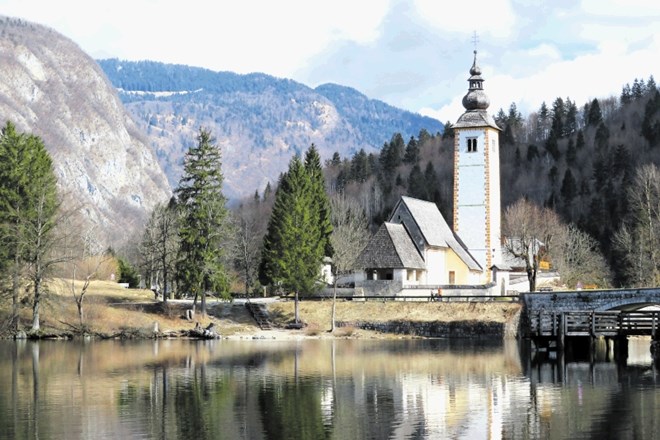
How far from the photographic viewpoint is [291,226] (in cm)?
7344

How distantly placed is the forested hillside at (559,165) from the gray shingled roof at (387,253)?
33.1 meters

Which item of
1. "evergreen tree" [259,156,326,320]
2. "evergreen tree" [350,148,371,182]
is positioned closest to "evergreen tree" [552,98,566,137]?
"evergreen tree" [350,148,371,182]

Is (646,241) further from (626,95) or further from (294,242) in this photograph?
(626,95)

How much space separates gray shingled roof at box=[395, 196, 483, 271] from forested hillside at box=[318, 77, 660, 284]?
25.0 meters

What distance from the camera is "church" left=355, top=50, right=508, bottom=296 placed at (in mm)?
80062

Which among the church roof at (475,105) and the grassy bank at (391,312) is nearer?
the grassy bank at (391,312)

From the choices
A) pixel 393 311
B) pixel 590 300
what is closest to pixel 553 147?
pixel 393 311

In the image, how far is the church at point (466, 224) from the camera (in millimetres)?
A: 80062

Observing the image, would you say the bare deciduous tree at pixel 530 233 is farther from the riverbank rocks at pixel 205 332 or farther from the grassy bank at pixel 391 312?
the riverbank rocks at pixel 205 332

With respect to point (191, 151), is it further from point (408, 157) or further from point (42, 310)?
point (408, 157)

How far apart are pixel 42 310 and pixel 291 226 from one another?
59.2 feet

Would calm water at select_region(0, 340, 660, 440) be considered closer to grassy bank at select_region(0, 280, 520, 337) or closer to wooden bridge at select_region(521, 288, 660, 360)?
wooden bridge at select_region(521, 288, 660, 360)

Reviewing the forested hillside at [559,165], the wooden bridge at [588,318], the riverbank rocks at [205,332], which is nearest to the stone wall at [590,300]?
the wooden bridge at [588,318]

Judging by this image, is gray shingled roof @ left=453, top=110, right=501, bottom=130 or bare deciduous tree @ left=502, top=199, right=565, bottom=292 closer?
gray shingled roof @ left=453, top=110, right=501, bottom=130
